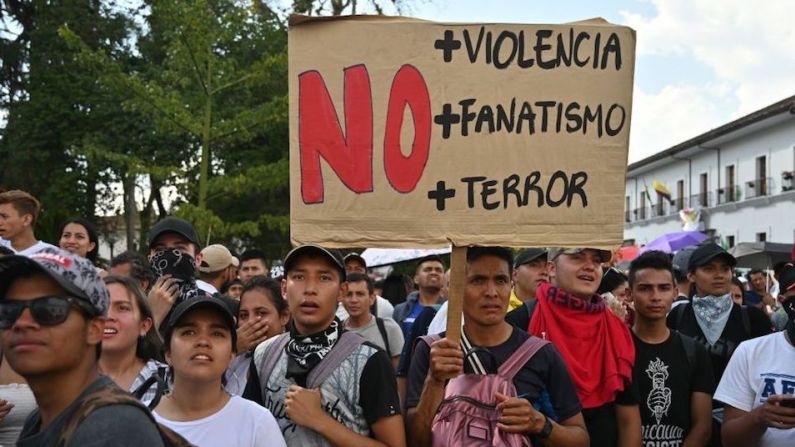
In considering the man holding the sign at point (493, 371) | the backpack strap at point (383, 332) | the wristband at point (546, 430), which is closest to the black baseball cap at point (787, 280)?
the man holding the sign at point (493, 371)

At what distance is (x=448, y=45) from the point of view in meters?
3.95

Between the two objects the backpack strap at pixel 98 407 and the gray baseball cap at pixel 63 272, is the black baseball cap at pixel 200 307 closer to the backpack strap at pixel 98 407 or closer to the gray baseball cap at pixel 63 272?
the gray baseball cap at pixel 63 272

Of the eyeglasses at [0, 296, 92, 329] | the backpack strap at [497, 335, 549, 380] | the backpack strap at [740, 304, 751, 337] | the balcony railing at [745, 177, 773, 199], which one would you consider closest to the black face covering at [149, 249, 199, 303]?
the backpack strap at [497, 335, 549, 380]

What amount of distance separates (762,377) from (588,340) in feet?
2.84

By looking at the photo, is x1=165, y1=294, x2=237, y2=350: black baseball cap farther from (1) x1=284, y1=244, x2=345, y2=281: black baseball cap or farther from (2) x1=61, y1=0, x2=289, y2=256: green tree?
(2) x1=61, y1=0, x2=289, y2=256: green tree

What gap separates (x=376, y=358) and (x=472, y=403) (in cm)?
49

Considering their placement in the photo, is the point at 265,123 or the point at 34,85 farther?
the point at 34,85

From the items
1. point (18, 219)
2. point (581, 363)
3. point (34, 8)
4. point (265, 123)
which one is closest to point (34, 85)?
point (34, 8)

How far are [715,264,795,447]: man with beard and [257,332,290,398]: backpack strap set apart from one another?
2289 millimetres

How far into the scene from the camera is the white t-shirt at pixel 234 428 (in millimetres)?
3275

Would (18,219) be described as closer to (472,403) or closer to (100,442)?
(472,403)

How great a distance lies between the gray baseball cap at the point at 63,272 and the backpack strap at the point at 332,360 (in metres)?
1.38

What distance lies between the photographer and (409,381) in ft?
13.3

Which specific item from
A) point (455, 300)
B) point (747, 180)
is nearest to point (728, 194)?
point (747, 180)
